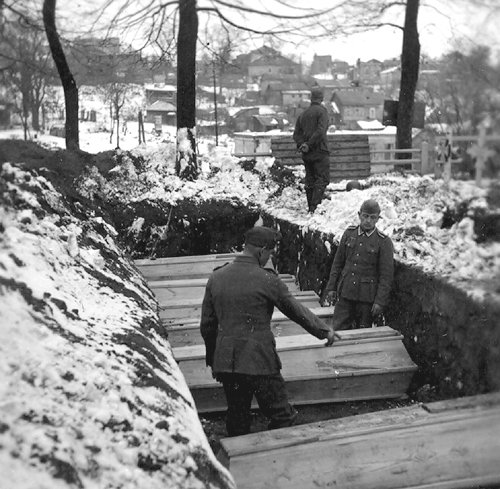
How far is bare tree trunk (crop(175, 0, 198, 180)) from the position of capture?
10.4 m

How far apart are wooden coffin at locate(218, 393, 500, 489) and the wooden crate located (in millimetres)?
9155

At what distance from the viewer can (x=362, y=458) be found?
307cm

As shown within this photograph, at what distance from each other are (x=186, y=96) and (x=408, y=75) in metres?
6.51

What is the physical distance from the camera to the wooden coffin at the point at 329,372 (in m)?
4.32

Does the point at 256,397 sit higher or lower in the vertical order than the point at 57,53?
lower

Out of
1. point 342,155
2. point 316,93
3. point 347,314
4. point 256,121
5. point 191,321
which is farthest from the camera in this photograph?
point 256,121

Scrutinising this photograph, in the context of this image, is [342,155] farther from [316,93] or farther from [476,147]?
[476,147]

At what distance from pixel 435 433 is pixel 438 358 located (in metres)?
1.11

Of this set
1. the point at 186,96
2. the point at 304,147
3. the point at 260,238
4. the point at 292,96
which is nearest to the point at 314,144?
the point at 304,147

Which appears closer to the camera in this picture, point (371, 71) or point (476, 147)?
point (476, 147)

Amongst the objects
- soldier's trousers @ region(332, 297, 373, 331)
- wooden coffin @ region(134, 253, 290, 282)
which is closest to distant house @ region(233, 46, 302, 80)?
soldier's trousers @ region(332, 297, 373, 331)

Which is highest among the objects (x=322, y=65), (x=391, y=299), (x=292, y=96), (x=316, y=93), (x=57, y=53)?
(x=292, y=96)

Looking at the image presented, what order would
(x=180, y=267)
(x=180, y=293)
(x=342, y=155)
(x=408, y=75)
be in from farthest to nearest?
1. (x=342, y=155)
2. (x=180, y=267)
3. (x=180, y=293)
4. (x=408, y=75)

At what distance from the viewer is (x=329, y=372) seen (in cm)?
434
